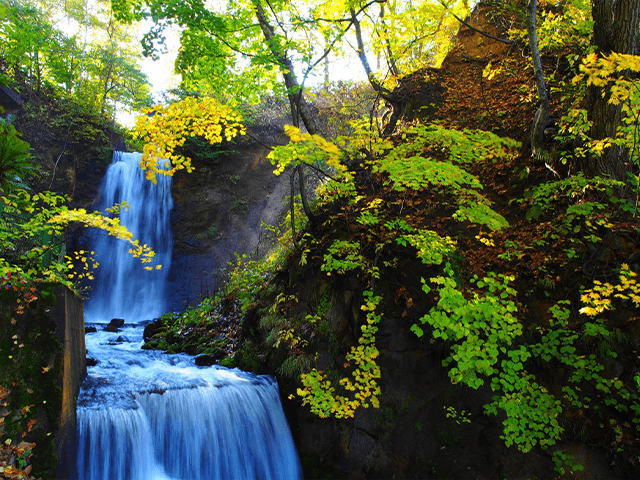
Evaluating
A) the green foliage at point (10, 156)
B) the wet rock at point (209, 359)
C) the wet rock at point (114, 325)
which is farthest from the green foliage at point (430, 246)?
the wet rock at point (114, 325)

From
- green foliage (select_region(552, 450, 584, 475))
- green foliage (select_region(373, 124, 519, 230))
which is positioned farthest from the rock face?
green foliage (select_region(552, 450, 584, 475))

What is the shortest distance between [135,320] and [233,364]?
9864 millimetres

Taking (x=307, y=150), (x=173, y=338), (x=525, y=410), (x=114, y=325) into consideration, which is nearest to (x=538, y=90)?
(x=307, y=150)

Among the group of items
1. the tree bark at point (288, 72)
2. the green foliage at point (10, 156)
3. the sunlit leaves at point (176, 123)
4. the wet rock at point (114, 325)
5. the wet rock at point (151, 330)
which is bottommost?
the wet rock at point (114, 325)

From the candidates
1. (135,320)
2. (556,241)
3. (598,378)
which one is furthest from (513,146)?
(135,320)

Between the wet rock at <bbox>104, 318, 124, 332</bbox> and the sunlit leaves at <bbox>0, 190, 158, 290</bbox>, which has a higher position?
the sunlit leaves at <bbox>0, 190, 158, 290</bbox>

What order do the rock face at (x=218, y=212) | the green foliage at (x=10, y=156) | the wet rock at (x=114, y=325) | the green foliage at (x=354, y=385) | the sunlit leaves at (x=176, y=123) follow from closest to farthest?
the green foliage at (x=10, y=156) → the green foliage at (x=354, y=385) → the sunlit leaves at (x=176, y=123) → the wet rock at (x=114, y=325) → the rock face at (x=218, y=212)

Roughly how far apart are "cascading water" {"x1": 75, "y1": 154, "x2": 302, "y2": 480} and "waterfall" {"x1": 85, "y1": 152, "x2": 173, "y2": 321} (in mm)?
9532

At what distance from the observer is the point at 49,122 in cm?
1459

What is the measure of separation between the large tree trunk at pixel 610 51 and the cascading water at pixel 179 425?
5685 mm

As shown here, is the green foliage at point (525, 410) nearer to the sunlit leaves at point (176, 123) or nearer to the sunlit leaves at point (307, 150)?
the sunlit leaves at point (307, 150)

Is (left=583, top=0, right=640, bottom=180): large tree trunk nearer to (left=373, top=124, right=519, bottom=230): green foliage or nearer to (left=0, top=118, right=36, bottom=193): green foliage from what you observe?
(left=373, top=124, right=519, bottom=230): green foliage

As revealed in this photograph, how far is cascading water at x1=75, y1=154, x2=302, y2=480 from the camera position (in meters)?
4.09

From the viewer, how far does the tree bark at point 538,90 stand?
4.34 m
